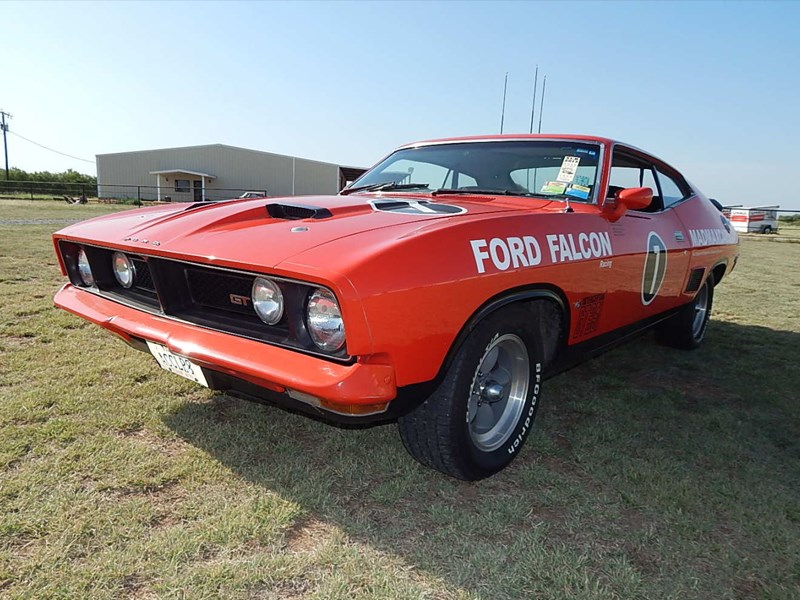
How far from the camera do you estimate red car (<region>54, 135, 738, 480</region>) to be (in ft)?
5.63

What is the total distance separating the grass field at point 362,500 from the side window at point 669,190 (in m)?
1.40

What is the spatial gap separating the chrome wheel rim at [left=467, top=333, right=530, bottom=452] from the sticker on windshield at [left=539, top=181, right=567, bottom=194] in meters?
0.98

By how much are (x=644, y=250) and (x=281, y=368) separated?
7.56 feet

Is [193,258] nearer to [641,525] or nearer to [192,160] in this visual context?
[641,525]

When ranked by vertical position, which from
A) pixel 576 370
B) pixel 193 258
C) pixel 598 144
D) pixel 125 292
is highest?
pixel 598 144

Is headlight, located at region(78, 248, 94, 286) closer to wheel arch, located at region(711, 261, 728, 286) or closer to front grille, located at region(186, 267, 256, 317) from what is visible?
front grille, located at region(186, 267, 256, 317)

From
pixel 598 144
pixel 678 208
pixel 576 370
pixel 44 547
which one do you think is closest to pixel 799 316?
pixel 678 208

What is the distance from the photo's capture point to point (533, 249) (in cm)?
222

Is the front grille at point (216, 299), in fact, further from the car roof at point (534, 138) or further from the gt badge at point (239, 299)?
the car roof at point (534, 138)

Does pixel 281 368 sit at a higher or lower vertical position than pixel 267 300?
lower

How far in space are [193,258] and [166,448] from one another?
948mm

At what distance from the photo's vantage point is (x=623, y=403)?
3248 mm

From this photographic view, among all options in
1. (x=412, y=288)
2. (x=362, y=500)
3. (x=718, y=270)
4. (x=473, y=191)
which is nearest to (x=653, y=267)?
(x=473, y=191)

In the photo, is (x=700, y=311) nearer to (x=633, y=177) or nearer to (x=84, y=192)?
(x=633, y=177)
